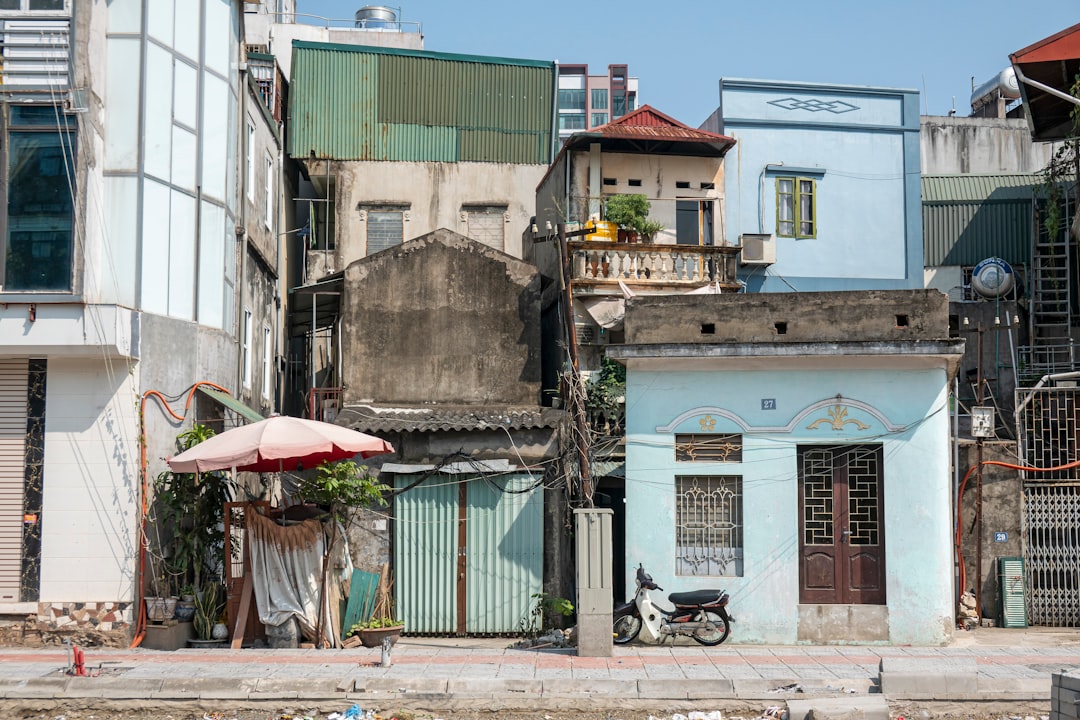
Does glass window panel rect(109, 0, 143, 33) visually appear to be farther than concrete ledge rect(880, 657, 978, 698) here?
Yes

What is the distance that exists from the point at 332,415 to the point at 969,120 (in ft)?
74.3

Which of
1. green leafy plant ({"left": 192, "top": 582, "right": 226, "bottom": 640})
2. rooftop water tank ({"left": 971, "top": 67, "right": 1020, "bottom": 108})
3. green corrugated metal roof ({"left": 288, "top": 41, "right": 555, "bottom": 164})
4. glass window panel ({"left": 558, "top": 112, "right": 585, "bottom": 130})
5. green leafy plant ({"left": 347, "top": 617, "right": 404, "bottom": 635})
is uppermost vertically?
glass window panel ({"left": 558, "top": 112, "right": 585, "bottom": 130})

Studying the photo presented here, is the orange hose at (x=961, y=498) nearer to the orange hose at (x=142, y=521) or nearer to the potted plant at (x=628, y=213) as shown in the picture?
the potted plant at (x=628, y=213)

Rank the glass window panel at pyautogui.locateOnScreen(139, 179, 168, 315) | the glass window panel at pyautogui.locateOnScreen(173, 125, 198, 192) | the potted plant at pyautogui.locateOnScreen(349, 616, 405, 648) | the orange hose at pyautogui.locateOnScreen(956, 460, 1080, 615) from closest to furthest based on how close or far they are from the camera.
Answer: the potted plant at pyautogui.locateOnScreen(349, 616, 405, 648) → the glass window panel at pyautogui.locateOnScreen(139, 179, 168, 315) → the glass window panel at pyautogui.locateOnScreen(173, 125, 198, 192) → the orange hose at pyautogui.locateOnScreen(956, 460, 1080, 615)

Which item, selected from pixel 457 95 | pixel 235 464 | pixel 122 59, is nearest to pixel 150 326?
pixel 235 464

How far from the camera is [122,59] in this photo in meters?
15.0

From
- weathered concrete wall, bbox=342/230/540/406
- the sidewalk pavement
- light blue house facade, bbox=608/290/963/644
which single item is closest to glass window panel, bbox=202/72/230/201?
weathered concrete wall, bbox=342/230/540/406

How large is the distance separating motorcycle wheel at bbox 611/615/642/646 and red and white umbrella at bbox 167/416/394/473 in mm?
3784

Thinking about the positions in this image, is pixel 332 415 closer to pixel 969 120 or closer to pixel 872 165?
pixel 872 165

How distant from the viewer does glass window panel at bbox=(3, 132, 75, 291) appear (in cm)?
1433

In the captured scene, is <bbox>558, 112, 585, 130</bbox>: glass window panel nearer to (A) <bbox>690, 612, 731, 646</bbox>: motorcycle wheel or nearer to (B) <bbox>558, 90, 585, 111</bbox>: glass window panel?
(B) <bbox>558, 90, 585, 111</bbox>: glass window panel

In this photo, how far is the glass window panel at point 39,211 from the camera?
14.3 meters

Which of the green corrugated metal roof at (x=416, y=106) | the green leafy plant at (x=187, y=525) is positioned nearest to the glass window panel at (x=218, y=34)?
the green leafy plant at (x=187, y=525)

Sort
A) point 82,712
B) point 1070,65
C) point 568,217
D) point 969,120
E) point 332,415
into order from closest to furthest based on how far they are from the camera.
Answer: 1. point 82,712
2. point 332,415
3. point 1070,65
4. point 568,217
5. point 969,120
